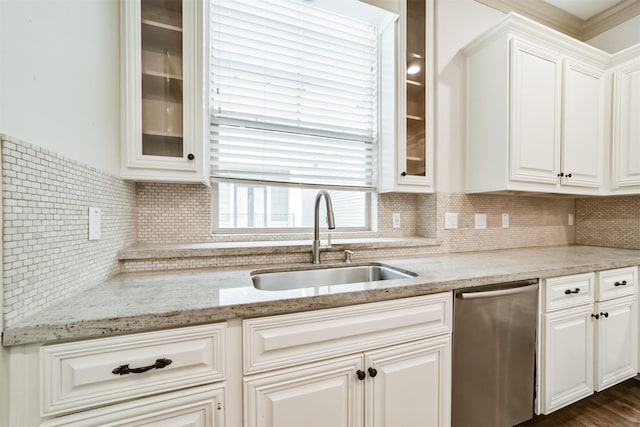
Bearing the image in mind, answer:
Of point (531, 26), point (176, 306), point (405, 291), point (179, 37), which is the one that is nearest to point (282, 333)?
point (176, 306)

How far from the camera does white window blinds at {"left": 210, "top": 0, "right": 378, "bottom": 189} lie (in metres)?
1.61

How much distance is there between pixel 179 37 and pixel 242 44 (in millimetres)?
439

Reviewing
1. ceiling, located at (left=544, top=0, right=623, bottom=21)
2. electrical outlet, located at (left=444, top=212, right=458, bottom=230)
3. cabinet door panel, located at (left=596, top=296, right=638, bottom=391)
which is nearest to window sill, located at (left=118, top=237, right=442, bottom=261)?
electrical outlet, located at (left=444, top=212, right=458, bottom=230)

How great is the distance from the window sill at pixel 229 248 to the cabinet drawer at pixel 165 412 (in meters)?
0.67

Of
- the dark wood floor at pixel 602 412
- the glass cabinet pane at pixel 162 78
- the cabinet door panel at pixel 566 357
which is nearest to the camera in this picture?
the glass cabinet pane at pixel 162 78

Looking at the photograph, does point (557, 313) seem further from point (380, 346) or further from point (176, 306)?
point (176, 306)

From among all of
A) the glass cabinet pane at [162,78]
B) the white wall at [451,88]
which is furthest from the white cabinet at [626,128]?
the glass cabinet pane at [162,78]

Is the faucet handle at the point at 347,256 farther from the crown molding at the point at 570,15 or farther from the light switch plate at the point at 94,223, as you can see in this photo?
the crown molding at the point at 570,15

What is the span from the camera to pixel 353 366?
960 millimetres

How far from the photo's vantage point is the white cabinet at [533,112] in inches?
65.7

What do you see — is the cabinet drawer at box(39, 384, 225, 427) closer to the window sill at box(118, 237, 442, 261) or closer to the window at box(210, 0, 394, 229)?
the window sill at box(118, 237, 442, 261)

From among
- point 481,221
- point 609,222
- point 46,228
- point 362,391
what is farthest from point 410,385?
point 609,222

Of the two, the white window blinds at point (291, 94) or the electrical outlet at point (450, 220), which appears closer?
the white window blinds at point (291, 94)

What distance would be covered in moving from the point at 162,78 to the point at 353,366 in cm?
154
